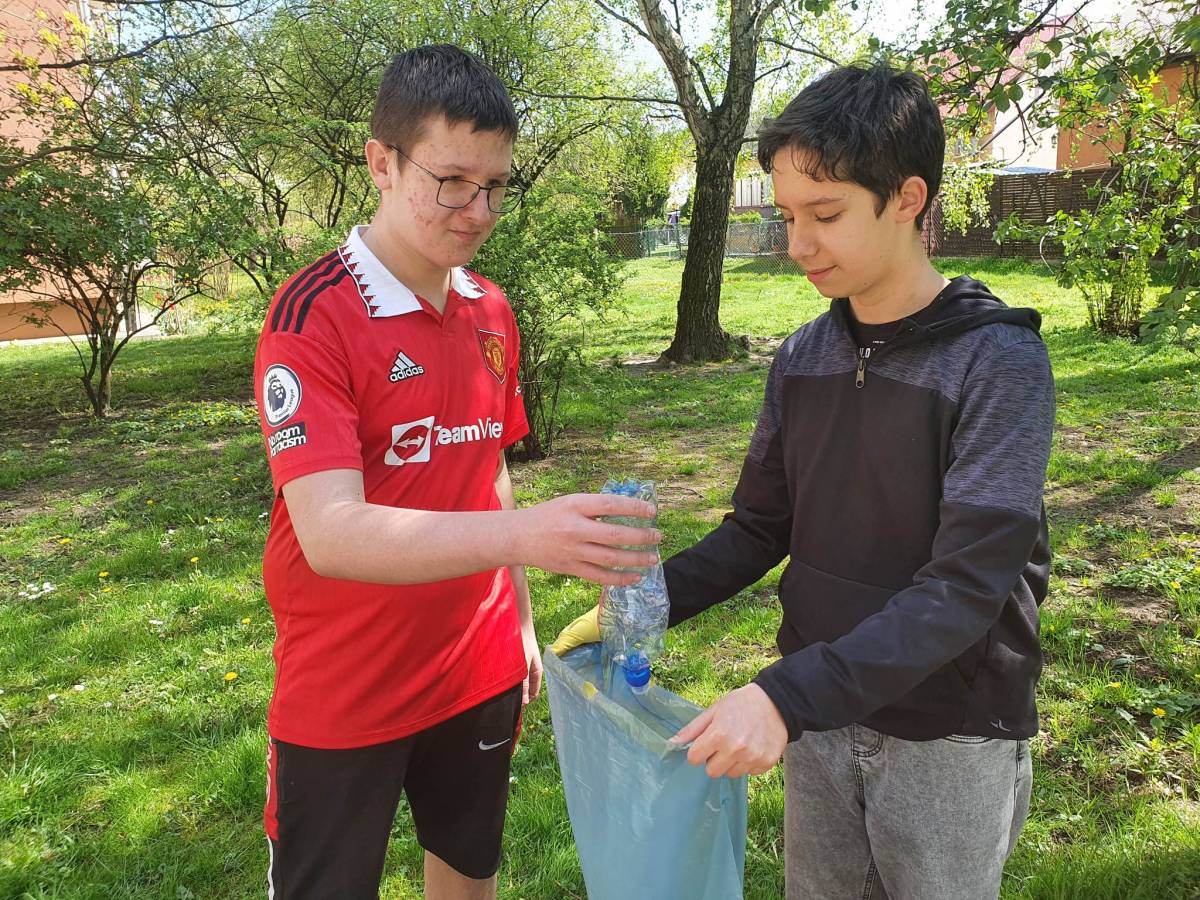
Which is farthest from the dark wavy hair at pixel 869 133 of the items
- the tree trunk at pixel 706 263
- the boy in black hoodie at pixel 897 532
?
the tree trunk at pixel 706 263

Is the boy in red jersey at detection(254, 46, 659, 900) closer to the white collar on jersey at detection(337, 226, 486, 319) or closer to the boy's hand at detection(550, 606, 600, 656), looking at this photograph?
the white collar on jersey at detection(337, 226, 486, 319)

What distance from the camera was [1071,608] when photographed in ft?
12.8

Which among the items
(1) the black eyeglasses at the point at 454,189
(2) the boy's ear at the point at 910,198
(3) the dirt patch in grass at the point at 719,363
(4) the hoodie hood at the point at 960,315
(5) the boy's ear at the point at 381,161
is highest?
(5) the boy's ear at the point at 381,161

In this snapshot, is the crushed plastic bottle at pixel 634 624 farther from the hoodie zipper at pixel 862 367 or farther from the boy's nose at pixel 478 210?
the boy's nose at pixel 478 210

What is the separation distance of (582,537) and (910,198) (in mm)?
846

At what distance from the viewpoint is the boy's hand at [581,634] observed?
1.73 m

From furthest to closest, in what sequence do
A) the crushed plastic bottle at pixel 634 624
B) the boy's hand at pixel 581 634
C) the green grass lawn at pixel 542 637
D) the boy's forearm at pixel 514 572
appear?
the green grass lawn at pixel 542 637
the boy's forearm at pixel 514 572
the boy's hand at pixel 581 634
the crushed plastic bottle at pixel 634 624

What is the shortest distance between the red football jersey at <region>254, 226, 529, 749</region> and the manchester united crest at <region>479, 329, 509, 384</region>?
2.1 inches

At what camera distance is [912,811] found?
1479 mm

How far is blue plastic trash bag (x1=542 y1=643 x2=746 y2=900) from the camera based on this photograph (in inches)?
57.4

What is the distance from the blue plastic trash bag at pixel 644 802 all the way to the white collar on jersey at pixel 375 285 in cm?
79

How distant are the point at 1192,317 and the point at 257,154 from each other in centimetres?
1183

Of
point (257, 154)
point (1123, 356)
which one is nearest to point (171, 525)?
point (257, 154)

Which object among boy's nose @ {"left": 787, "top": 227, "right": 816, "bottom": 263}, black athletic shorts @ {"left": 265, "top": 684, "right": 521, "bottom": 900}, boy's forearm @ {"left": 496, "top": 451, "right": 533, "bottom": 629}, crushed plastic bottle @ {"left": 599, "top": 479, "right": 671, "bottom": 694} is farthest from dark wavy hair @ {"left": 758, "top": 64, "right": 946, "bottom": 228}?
black athletic shorts @ {"left": 265, "top": 684, "right": 521, "bottom": 900}
